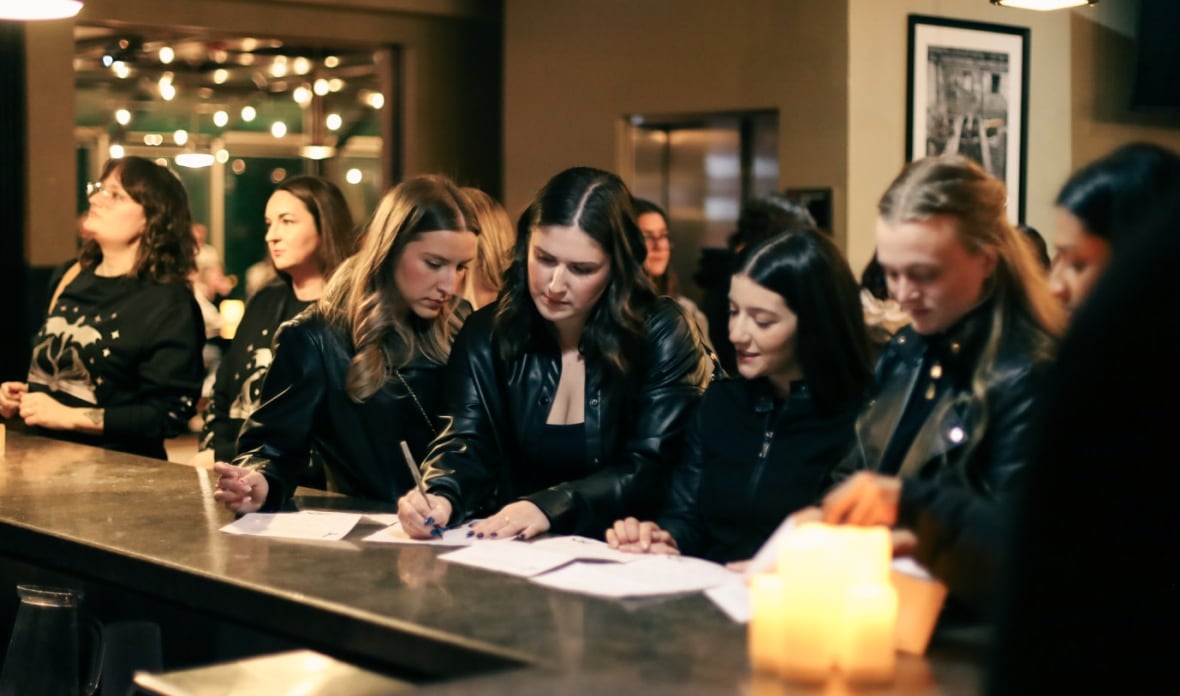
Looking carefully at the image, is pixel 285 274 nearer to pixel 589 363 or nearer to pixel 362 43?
pixel 589 363

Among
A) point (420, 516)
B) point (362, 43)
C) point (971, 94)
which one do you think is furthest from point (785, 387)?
point (362, 43)

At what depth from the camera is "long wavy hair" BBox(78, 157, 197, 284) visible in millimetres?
4238

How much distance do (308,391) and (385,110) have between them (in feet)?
17.6

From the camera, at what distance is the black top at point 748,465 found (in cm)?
260

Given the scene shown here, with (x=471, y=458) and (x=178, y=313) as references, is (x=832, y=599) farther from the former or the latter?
(x=178, y=313)

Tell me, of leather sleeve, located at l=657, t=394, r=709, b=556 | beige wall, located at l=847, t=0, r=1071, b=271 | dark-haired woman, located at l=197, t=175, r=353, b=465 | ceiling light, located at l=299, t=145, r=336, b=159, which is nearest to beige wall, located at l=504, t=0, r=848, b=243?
beige wall, located at l=847, t=0, r=1071, b=271

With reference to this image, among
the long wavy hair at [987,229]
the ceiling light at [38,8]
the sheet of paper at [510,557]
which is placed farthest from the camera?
the ceiling light at [38,8]

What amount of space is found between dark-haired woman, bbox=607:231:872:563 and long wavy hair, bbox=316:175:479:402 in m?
0.71

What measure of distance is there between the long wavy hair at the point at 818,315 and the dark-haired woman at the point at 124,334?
2181 millimetres

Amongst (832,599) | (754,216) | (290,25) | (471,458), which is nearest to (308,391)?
(471,458)

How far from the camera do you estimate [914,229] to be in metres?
2.16

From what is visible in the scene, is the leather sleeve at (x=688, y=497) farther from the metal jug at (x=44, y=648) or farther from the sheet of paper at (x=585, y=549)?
the metal jug at (x=44, y=648)

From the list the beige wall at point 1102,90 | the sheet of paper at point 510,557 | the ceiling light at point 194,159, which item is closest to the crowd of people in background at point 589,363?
the sheet of paper at point 510,557

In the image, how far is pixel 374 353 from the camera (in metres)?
3.05
